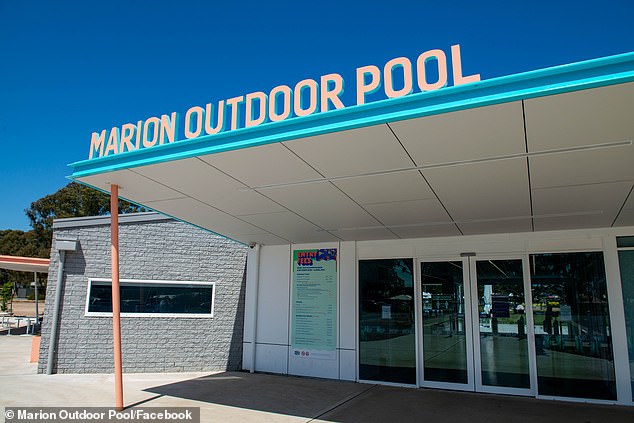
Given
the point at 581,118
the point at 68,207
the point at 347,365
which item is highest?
the point at 68,207

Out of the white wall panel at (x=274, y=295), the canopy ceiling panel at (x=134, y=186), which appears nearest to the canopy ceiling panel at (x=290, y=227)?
the white wall panel at (x=274, y=295)

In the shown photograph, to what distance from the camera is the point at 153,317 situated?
10.1 m

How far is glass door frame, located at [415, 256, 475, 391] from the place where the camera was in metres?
7.98

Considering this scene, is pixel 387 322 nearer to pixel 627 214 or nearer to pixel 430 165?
pixel 627 214

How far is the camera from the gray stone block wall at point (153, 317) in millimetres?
9711

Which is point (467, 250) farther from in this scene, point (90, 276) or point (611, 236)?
point (90, 276)

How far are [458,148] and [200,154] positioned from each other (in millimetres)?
2655

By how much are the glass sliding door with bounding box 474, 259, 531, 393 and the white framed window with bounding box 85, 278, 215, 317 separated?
5.87m

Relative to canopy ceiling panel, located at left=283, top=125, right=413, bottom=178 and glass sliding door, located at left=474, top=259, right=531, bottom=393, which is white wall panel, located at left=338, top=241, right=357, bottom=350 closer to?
glass sliding door, located at left=474, top=259, right=531, bottom=393

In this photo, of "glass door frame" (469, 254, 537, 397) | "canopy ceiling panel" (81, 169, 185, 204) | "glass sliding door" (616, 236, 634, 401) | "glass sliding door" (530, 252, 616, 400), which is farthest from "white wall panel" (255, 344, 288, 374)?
"glass sliding door" (616, 236, 634, 401)

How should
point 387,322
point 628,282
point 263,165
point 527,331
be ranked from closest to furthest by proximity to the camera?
point 263,165 → point 628,282 → point 527,331 → point 387,322

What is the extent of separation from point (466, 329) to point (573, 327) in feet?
5.48

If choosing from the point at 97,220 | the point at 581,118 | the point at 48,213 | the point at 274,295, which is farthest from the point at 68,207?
the point at 581,118

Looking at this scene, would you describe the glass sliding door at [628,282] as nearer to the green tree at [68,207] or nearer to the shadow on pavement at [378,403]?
the shadow on pavement at [378,403]
